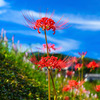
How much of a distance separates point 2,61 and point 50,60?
4.61m

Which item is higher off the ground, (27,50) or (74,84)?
(27,50)

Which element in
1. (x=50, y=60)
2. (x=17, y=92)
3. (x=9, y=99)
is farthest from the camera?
(x=17, y=92)

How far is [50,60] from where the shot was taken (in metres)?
2.63

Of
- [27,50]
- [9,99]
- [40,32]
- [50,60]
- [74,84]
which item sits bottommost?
[9,99]

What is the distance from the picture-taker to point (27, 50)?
9.43m

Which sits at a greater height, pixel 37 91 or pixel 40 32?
pixel 40 32

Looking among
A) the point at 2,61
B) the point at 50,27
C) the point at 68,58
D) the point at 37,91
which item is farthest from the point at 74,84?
→ the point at 2,61

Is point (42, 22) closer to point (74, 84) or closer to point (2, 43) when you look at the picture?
point (74, 84)

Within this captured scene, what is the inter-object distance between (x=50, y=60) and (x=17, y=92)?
3.06 metres

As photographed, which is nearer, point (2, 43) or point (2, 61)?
point (2, 61)

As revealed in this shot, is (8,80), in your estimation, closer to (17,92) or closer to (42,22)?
(17,92)

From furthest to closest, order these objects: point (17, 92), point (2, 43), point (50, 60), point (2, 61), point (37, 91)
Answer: point (2, 43)
point (2, 61)
point (37, 91)
point (17, 92)
point (50, 60)

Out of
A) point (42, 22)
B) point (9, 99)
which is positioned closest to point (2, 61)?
point (9, 99)

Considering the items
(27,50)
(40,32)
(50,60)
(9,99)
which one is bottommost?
(9,99)
